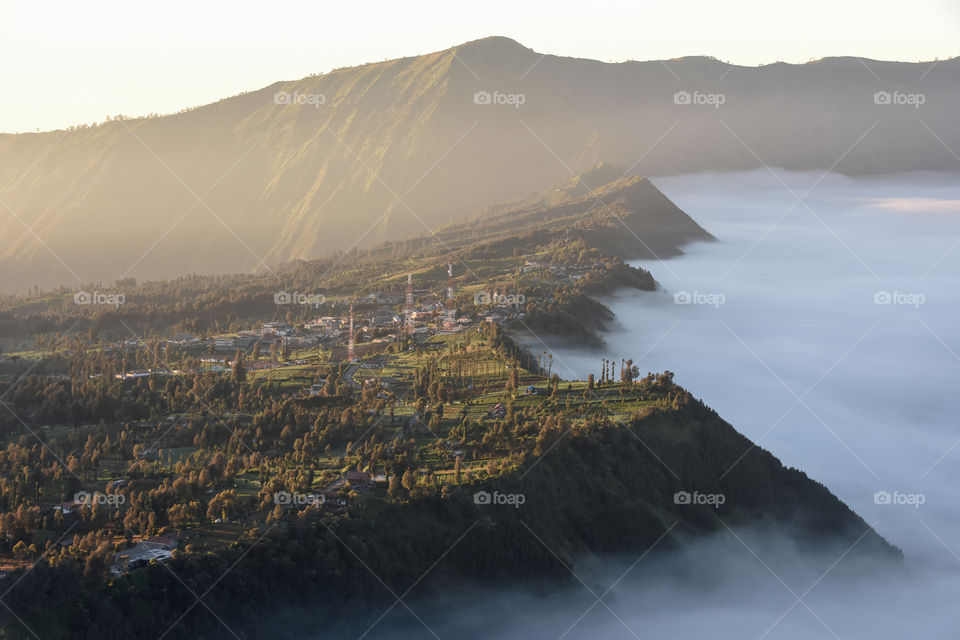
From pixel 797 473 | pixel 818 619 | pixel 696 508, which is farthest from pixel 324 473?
pixel 797 473

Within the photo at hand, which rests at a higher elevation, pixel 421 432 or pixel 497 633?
pixel 421 432

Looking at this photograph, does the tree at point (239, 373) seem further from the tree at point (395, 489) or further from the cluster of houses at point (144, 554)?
the cluster of houses at point (144, 554)

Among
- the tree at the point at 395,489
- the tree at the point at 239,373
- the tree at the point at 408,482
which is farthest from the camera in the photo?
the tree at the point at 239,373

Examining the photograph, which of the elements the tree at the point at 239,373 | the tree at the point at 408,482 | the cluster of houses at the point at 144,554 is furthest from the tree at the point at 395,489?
the tree at the point at 239,373

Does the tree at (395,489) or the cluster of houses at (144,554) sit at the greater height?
the tree at (395,489)

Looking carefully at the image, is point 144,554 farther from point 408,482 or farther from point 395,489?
point 408,482

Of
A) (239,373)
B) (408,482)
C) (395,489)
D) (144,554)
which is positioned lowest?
(144,554)

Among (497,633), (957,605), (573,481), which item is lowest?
(957,605)

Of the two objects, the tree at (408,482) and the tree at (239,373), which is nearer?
the tree at (408,482)

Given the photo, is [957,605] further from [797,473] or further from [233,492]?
[233,492]

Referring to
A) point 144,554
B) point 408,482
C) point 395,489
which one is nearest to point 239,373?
point 395,489

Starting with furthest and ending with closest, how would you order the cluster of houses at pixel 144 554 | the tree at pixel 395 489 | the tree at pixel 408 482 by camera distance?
1. the tree at pixel 408 482
2. the tree at pixel 395 489
3. the cluster of houses at pixel 144 554
